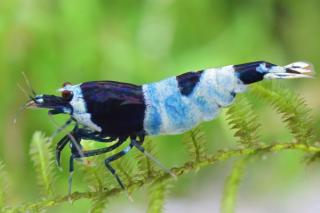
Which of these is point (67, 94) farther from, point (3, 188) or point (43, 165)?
point (3, 188)

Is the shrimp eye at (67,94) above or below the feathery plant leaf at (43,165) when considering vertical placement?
above

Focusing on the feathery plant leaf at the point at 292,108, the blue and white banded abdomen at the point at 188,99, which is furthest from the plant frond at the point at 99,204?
the feathery plant leaf at the point at 292,108

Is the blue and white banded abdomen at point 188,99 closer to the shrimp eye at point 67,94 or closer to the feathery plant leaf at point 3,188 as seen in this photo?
the shrimp eye at point 67,94

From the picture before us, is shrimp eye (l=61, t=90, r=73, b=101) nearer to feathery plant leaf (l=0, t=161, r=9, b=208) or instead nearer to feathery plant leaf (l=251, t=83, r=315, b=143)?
feathery plant leaf (l=0, t=161, r=9, b=208)

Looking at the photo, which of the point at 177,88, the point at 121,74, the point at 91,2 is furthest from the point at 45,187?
the point at 91,2

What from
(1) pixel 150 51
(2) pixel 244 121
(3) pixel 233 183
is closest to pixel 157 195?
(3) pixel 233 183

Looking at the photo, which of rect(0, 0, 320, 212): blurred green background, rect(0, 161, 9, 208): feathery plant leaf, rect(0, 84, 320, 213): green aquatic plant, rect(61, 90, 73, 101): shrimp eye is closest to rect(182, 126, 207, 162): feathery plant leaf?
rect(0, 84, 320, 213): green aquatic plant

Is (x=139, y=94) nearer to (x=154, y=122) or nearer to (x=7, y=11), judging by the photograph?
(x=154, y=122)
